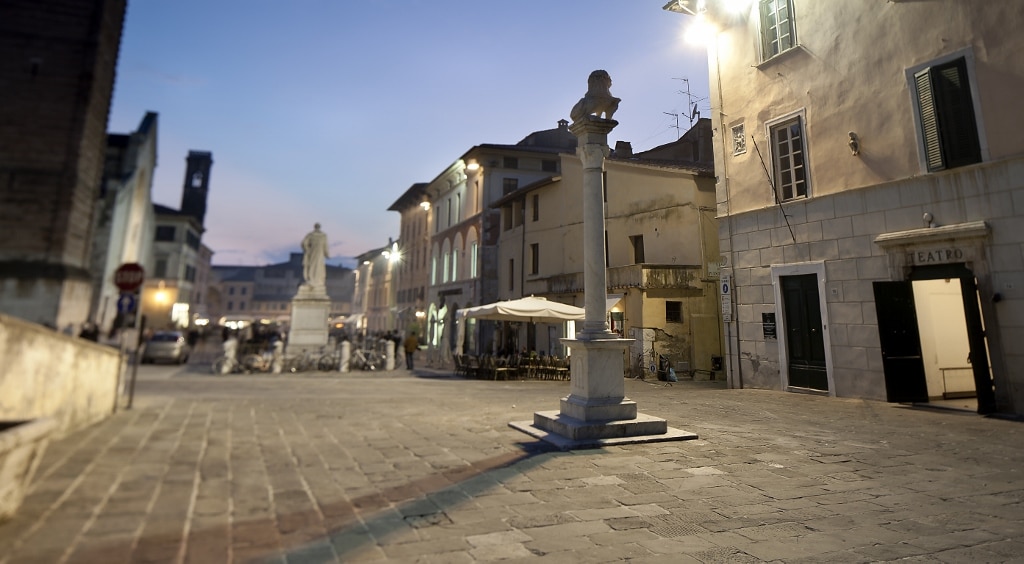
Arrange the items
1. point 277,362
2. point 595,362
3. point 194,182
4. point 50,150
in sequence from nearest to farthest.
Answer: point 595,362
point 277,362
point 50,150
point 194,182

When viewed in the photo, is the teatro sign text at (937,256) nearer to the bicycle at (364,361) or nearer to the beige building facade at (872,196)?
the beige building facade at (872,196)

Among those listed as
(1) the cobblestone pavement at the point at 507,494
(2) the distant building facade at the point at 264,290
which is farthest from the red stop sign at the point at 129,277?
(2) the distant building facade at the point at 264,290

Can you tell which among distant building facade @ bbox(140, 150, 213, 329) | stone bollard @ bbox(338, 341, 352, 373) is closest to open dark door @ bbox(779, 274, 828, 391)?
stone bollard @ bbox(338, 341, 352, 373)

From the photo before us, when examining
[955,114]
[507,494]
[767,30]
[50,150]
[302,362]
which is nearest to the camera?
[507,494]

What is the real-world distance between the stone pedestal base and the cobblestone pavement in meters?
0.35

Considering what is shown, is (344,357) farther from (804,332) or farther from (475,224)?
(804,332)

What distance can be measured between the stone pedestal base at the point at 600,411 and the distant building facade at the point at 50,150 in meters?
24.0

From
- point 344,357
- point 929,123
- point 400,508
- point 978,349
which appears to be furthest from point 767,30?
point 344,357

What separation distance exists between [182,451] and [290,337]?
47.1 feet

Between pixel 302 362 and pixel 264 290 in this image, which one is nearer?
pixel 302 362

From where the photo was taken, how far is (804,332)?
10867 millimetres

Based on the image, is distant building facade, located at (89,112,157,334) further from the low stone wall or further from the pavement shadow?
the pavement shadow

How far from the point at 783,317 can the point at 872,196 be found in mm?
3148

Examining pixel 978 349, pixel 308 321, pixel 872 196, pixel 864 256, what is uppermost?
pixel 872 196
